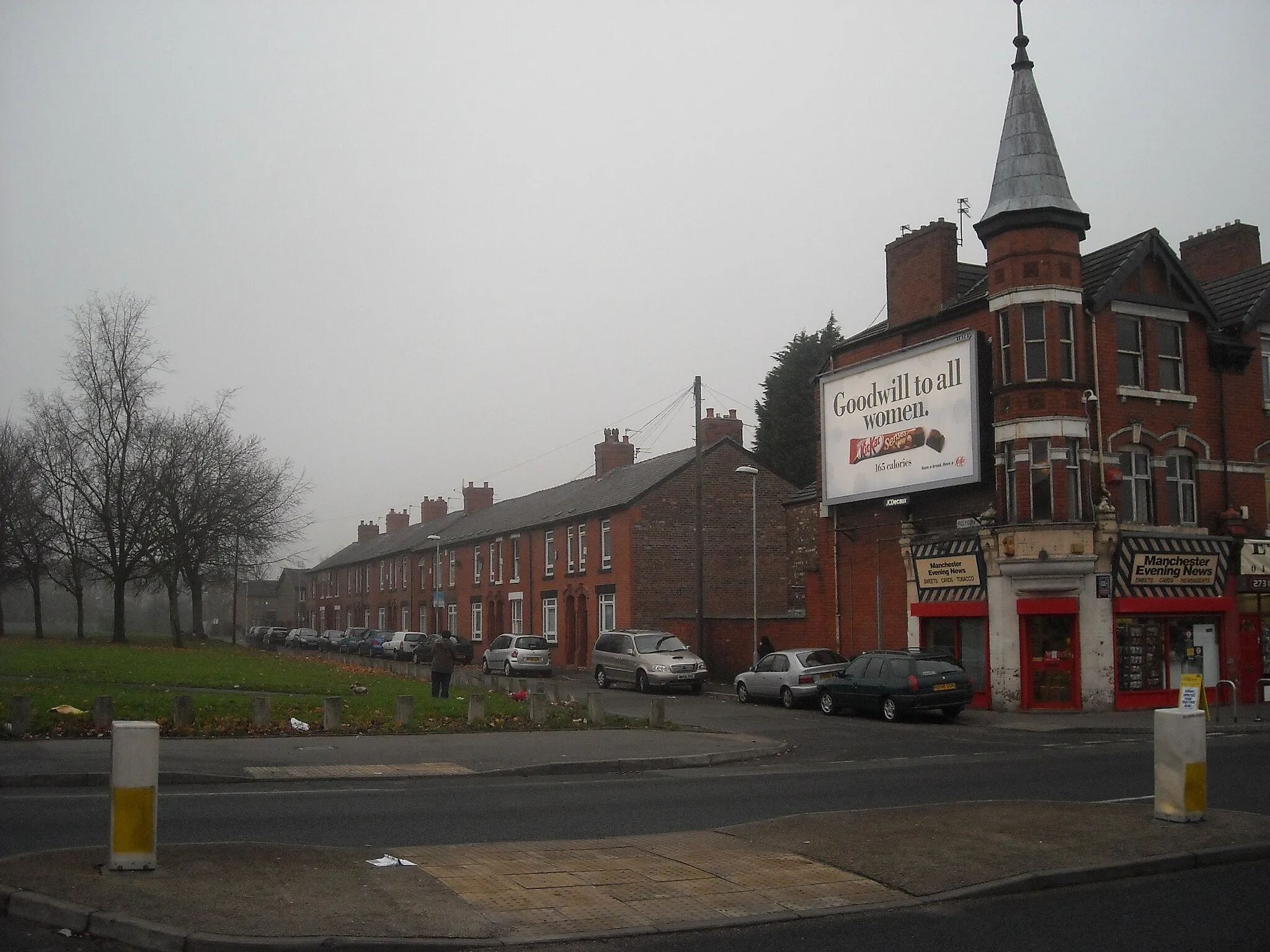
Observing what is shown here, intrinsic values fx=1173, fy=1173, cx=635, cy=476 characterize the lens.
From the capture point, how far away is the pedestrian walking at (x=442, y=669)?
27312 mm

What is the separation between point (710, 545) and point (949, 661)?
23.2m

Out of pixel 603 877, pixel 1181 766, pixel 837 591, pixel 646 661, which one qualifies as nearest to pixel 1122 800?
pixel 1181 766

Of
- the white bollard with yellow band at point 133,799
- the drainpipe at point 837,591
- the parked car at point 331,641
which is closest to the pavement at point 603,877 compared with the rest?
the white bollard with yellow band at point 133,799

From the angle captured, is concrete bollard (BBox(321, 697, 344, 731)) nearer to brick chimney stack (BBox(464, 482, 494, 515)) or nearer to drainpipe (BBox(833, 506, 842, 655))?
drainpipe (BBox(833, 506, 842, 655))

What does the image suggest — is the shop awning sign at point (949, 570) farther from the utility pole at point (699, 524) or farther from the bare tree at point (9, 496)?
the bare tree at point (9, 496)

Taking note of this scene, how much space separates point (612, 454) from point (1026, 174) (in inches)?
1297

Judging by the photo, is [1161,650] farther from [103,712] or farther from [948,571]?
[103,712]

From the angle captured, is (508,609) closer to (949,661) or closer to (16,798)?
(949,661)

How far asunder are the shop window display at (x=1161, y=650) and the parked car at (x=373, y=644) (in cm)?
4107

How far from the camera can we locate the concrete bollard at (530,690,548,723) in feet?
73.6

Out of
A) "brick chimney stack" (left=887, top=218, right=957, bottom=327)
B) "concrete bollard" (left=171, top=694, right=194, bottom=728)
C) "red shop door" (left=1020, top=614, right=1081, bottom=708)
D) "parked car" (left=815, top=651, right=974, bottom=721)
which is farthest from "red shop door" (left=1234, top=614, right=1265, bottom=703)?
"concrete bollard" (left=171, top=694, right=194, bottom=728)

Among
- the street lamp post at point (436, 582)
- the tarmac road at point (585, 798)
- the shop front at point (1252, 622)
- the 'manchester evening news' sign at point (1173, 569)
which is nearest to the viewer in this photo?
the tarmac road at point (585, 798)

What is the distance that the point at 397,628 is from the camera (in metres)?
77.6

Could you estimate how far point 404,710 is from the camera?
816 inches
